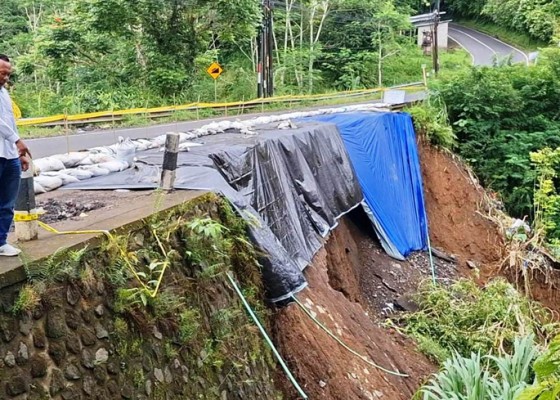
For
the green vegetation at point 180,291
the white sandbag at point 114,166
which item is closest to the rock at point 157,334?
the green vegetation at point 180,291

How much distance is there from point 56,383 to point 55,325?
283mm

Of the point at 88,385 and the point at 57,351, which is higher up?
the point at 57,351

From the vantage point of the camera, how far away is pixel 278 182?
6895 mm

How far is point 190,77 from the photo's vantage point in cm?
2095

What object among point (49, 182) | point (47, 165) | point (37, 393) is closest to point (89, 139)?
point (47, 165)

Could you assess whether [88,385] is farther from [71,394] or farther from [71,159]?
[71,159]

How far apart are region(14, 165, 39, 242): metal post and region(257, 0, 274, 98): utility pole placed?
60.6 ft

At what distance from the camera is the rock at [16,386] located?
2.52 metres

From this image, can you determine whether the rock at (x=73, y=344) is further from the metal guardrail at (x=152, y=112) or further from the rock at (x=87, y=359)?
the metal guardrail at (x=152, y=112)

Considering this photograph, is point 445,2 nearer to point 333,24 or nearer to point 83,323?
point 333,24

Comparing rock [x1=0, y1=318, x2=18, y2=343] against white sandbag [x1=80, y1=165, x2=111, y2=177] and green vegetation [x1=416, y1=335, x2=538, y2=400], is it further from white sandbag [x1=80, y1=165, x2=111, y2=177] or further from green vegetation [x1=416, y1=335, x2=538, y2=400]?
white sandbag [x1=80, y1=165, x2=111, y2=177]

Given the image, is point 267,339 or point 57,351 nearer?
point 57,351

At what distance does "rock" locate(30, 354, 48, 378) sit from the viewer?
105 inches

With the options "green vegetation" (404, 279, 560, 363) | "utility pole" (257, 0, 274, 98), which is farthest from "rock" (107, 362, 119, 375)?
"utility pole" (257, 0, 274, 98)
